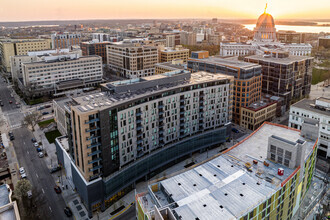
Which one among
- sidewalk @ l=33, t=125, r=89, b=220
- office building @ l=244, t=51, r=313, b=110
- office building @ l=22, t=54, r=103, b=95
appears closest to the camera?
sidewalk @ l=33, t=125, r=89, b=220

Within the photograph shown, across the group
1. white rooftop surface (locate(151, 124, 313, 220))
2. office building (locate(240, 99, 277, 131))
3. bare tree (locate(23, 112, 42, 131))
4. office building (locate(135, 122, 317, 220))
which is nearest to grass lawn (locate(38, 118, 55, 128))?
bare tree (locate(23, 112, 42, 131))

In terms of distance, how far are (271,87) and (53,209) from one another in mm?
109955

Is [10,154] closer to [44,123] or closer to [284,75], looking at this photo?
[44,123]

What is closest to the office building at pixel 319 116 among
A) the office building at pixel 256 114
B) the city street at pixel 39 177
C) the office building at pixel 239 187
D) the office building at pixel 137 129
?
the office building at pixel 256 114

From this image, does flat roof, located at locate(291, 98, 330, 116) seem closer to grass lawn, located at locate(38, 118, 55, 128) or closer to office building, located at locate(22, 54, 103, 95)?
grass lawn, located at locate(38, 118, 55, 128)

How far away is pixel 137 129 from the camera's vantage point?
71.8 meters

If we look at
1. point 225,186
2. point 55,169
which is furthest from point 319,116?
point 55,169

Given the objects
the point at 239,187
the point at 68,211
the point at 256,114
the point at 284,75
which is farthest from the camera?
the point at 284,75

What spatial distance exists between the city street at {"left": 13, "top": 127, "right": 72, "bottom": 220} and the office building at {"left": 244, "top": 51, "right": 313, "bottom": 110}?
106103 millimetres

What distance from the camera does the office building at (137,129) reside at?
6381 cm

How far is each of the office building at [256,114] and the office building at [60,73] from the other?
4118 inches

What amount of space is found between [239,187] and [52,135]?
82495mm

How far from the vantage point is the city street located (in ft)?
221

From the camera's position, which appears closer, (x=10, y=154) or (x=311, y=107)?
(x=10, y=154)
